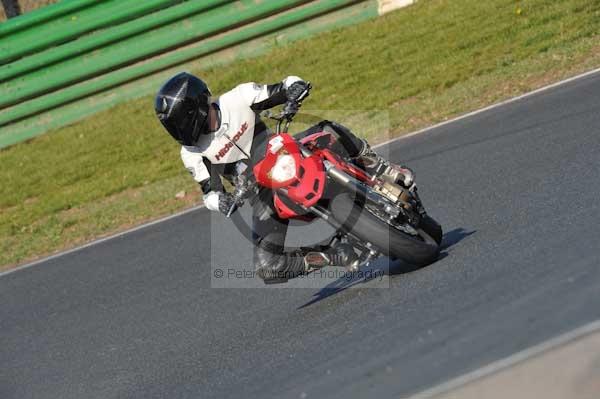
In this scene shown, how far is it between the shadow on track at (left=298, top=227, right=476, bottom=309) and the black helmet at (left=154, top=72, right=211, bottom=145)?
4.85 ft

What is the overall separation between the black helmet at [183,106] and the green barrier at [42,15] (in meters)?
8.48

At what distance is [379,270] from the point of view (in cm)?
728

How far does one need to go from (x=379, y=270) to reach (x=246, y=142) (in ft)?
4.23

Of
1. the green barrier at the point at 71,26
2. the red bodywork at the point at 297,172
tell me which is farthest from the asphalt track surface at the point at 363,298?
the green barrier at the point at 71,26

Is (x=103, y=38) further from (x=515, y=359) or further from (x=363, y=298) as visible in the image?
(x=515, y=359)

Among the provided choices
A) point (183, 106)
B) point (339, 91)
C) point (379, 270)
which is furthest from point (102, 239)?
point (183, 106)

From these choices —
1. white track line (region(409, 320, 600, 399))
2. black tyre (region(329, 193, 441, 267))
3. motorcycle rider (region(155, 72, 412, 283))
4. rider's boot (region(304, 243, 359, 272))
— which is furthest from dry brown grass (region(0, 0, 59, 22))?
white track line (region(409, 320, 600, 399))

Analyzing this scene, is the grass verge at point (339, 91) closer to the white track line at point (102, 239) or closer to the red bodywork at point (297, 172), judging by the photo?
the white track line at point (102, 239)

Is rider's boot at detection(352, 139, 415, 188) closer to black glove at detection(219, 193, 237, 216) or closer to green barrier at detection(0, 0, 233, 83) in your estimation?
black glove at detection(219, 193, 237, 216)

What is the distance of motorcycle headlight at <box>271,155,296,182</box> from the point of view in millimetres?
6207

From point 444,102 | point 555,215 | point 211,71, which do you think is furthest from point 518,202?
point 211,71

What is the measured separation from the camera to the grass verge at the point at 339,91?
11969mm

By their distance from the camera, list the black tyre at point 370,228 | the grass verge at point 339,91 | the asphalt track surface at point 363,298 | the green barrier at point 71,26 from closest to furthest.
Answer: the asphalt track surface at point 363,298 → the black tyre at point 370,228 → the grass verge at point 339,91 → the green barrier at point 71,26

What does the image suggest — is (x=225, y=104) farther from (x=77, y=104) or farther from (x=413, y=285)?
(x=77, y=104)
